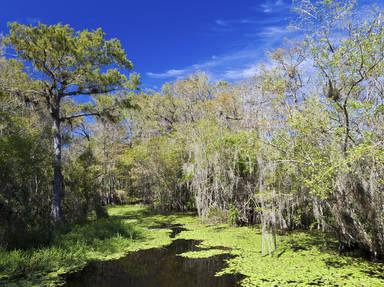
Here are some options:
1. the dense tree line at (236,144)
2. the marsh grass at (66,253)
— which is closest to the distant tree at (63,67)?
the dense tree line at (236,144)

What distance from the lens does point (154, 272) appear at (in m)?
9.01

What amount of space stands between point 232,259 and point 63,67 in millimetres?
12122

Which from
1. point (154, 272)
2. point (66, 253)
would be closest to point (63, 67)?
point (66, 253)

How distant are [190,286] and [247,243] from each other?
492cm

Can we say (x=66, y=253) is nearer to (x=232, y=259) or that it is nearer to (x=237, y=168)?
→ (x=232, y=259)

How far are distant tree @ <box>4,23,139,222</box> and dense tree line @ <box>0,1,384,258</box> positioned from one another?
54 millimetres

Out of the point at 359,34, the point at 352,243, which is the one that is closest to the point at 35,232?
the point at 352,243

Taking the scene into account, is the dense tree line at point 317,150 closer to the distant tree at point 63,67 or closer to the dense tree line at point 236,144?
the dense tree line at point 236,144

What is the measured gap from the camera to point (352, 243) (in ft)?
31.3

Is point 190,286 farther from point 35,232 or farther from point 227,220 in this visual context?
point 227,220

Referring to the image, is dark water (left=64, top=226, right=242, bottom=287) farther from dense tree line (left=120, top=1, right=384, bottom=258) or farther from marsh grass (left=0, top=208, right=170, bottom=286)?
dense tree line (left=120, top=1, right=384, bottom=258)

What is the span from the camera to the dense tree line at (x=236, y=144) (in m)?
8.31

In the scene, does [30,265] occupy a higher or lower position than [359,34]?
lower

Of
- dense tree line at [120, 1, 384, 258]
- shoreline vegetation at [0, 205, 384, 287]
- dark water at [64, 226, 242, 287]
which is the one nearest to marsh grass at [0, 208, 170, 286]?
shoreline vegetation at [0, 205, 384, 287]
